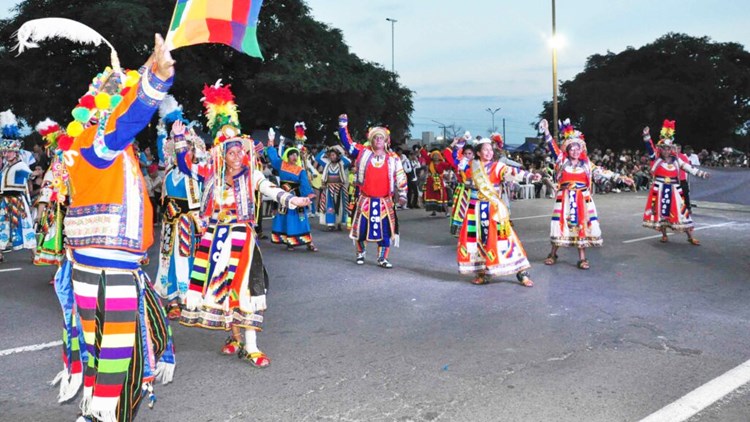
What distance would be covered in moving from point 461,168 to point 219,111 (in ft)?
14.8

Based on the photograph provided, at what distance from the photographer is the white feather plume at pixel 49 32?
327 centimetres

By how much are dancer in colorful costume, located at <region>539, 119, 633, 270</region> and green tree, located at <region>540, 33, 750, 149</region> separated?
3667 centimetres

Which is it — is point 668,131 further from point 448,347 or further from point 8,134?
point 8,134

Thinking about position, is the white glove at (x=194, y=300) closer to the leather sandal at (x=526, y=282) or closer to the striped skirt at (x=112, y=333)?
the striped skirt at (x=112, y=333)

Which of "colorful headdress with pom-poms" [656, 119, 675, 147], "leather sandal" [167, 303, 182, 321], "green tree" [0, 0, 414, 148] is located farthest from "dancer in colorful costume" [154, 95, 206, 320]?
"green tree" [0, 0, 414, 148]

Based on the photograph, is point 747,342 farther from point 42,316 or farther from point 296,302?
point 42,316

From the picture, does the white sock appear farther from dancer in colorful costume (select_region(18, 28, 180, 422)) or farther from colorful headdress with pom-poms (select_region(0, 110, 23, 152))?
colorful headdress with pom-poms (select_region(0, 110, 23, 152))

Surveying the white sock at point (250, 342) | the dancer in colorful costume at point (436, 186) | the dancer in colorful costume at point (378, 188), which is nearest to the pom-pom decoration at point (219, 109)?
the white sock at point (250, 342)

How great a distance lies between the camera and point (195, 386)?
14.6 feet

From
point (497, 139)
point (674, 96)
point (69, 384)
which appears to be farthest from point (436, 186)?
point (674, 96)

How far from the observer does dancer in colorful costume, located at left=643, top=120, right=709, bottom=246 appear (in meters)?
11.3

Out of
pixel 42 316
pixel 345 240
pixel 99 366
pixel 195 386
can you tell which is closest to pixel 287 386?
pixel 195 386

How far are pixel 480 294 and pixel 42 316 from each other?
4.80 meters

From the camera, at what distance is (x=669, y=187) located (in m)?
11.4
